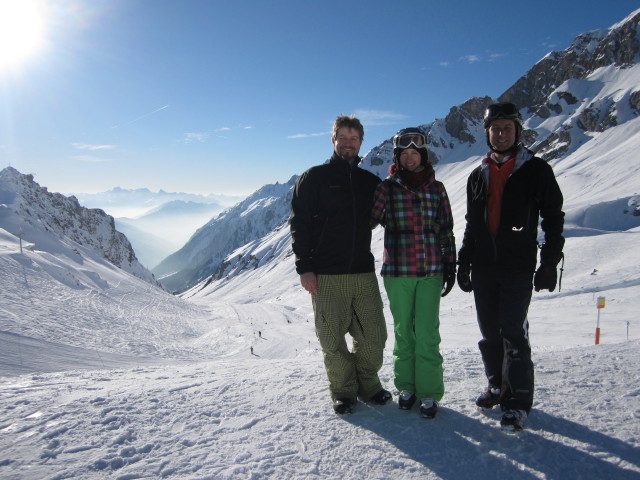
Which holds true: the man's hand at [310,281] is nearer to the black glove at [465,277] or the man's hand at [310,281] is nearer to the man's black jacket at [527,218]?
the black glove at [465,277]

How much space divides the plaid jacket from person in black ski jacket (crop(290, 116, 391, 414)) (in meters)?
0.29

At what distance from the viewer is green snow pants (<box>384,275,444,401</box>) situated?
14.3 feet

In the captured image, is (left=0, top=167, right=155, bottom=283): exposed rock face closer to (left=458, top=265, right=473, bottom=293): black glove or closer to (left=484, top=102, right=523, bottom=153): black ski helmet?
(left=458, top=265, right=473, bottom=293): black glove

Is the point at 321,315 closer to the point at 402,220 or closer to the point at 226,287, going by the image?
the point at 402,220

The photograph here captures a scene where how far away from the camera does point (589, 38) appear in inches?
7554

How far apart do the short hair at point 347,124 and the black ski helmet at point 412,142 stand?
0.49 metres

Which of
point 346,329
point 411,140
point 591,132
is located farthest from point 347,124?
point 591,132

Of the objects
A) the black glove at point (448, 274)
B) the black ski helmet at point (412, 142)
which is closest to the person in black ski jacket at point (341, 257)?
the black ski helmet at point (412, 142)

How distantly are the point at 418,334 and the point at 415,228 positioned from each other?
1216mm

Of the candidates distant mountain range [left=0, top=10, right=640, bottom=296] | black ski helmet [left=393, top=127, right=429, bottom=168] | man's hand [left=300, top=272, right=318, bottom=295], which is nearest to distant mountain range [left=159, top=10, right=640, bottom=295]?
distant mountain range [left=0, top=10, right=640, bottom=296]

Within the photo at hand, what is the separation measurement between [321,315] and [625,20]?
245m

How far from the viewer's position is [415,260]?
14.5 ft

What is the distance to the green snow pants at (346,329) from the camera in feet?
15.3

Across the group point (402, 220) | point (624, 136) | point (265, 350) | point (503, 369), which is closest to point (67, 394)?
point (402, 220)
